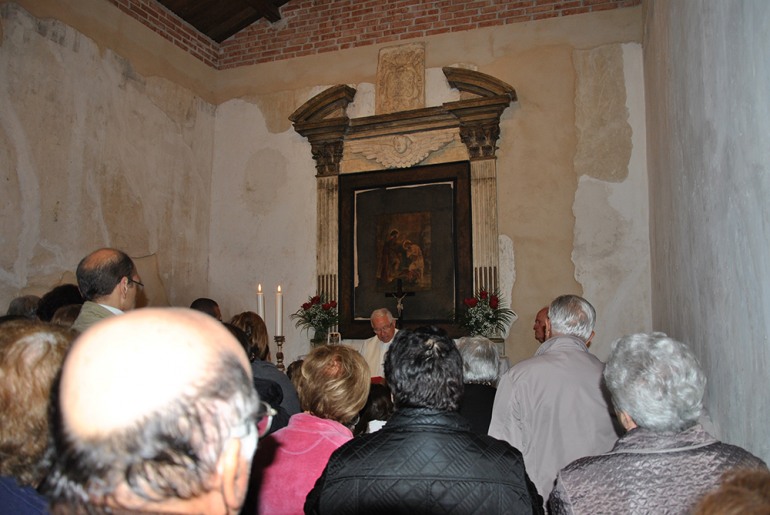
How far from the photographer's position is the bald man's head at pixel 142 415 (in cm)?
85

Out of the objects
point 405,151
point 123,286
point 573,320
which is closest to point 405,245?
point 405,151

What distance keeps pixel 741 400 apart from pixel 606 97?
5668mm

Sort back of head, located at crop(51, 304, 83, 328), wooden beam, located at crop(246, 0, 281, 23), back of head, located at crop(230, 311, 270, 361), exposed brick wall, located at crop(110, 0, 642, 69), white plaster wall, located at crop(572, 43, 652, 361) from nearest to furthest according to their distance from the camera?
back of head, located at crop(51, 304, 83, 328) → back of head, located at crop(230, 311, 270, 361) → white plaster wall, located at crop(572, 43, 652, 361) → exposed brick wall, located at crop(110, 0, 642, 69) → wooden beam, located at crop(246, 0, 281, 23)

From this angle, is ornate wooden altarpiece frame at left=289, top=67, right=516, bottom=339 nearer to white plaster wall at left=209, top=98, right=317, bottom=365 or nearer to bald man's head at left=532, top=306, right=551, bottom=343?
white plaster wall at left=209, top=98, right=317, bottom=365

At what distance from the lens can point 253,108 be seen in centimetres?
959

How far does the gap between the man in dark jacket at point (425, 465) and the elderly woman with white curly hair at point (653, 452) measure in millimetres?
169

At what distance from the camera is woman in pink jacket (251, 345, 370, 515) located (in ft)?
7.29

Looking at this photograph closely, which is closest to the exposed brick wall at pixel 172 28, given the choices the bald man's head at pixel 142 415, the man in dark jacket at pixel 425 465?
the man in dark jacket at pixel 425 465

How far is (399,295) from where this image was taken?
318 inches

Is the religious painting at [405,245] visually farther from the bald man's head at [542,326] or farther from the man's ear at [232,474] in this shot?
the man's ear at [232,474]

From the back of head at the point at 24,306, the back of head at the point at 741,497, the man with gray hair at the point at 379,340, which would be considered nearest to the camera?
the back of head at the point at 741,497

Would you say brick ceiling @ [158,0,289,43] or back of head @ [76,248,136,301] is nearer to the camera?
back of head @ [76,248,136,301]

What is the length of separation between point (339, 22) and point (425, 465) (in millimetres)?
8400

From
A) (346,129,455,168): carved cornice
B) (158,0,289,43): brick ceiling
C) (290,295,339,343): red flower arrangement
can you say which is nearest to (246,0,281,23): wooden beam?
(158,0,289,43): brick ceiling
